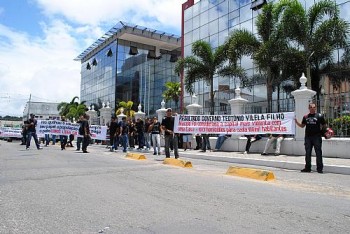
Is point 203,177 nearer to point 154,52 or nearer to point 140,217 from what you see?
point 140,217

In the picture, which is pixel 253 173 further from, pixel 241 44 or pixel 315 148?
pixel 241 44

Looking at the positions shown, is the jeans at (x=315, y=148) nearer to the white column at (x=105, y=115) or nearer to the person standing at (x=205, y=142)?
the person standing at (x=205, y=142)

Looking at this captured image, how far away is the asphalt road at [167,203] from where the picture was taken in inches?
176

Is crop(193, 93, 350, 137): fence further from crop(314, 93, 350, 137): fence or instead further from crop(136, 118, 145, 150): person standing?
crop(136, 118, 145, 150): person standing

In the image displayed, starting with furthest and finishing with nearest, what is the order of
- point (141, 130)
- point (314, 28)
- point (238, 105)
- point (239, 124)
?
point (314, 28)
point (141, 130)
point (238, 105)
point (239, 124)

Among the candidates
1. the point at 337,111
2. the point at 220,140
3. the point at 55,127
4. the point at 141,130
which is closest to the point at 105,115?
the point at 55,127

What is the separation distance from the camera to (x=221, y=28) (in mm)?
35312

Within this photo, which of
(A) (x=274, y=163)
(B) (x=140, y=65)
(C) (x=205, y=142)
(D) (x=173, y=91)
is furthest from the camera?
(B) (x=140, y=65)

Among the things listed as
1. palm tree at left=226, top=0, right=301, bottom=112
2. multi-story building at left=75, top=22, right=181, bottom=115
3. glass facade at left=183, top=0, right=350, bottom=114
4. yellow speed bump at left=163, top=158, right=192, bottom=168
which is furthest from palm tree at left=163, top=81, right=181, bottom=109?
yellow speed bump at left=163, top=158, right=192, bottom=168

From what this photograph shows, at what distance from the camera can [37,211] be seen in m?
5.19

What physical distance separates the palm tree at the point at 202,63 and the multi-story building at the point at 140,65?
30.4 m

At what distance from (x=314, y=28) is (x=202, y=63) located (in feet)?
24.6

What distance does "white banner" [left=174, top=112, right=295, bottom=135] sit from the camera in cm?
1381

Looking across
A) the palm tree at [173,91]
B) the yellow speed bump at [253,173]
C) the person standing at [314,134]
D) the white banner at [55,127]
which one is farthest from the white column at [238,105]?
the palm tree at [173,91]
